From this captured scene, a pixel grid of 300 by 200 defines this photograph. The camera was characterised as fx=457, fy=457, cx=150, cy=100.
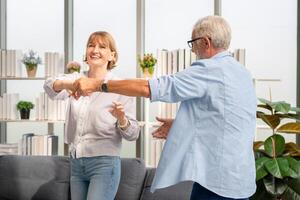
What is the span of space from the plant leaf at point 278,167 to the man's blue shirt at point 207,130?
4.55 ft

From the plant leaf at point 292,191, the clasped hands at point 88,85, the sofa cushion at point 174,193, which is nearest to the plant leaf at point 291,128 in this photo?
the plant leaf at point 292,191

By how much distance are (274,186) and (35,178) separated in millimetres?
1915

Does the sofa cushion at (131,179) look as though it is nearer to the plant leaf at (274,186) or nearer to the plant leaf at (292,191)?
the plant leaf at (274,186)

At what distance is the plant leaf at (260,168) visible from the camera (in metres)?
3.16

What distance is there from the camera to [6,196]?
380 cm

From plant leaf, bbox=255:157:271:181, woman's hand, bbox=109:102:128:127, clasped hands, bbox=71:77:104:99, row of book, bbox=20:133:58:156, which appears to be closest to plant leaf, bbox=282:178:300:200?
plant leaf, bbox=255:157:271:181

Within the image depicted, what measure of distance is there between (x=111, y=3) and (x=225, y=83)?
11.7 ft

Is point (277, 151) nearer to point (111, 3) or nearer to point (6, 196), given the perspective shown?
point (6, 196)

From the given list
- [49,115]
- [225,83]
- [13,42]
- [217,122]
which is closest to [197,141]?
[217,122]

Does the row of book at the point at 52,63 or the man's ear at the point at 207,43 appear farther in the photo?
the row of book at the point at 52,63

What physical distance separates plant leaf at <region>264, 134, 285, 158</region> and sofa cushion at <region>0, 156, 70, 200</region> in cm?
161

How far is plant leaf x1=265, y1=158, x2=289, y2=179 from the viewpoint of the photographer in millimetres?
3135

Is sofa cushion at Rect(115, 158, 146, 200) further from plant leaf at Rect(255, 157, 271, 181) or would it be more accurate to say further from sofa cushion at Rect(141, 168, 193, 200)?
plant leaf at Rect(255, 157, 271, 181)

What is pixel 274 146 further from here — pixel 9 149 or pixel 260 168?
pixel 9 149
